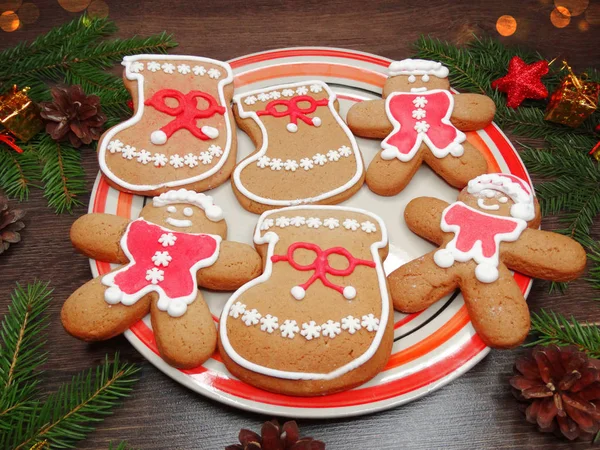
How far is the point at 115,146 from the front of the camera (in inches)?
66.9

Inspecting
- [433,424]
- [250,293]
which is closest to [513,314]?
[433,424]

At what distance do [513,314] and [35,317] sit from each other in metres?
1.38

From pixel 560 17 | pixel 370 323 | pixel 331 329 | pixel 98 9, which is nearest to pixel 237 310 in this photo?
pixel 331 329

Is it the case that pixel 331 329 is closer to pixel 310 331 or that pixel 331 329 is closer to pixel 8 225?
pixel 310 331

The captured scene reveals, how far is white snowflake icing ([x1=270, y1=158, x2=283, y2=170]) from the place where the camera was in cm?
170

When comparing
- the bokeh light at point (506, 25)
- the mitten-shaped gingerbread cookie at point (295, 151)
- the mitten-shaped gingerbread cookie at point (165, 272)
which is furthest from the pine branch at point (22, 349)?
the bokeh light at point (506, 25)

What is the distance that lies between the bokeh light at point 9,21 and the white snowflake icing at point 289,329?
174cm

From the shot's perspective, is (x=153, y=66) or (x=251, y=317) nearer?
(x=251, y=317)

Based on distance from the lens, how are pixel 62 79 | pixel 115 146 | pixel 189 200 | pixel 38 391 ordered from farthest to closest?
pixel 62 79
pixel 115 146
pixel 189 200
pixel 38 391

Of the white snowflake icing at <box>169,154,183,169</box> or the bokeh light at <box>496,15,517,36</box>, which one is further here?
the bokeh light at <box>496,15,517,36</box>

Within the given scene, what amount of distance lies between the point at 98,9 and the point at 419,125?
4.80ft

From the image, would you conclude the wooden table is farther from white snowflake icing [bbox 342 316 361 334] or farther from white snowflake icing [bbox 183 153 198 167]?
white snowflake icing [bbox 183 153 198 167]

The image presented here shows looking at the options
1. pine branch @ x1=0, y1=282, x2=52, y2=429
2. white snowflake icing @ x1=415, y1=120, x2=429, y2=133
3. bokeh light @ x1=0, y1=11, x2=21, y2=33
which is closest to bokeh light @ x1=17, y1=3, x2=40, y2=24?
bokeh light @ x1=0, y1=11, x2=21, y2=33

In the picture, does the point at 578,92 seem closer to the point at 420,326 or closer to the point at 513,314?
the point at 513,314
